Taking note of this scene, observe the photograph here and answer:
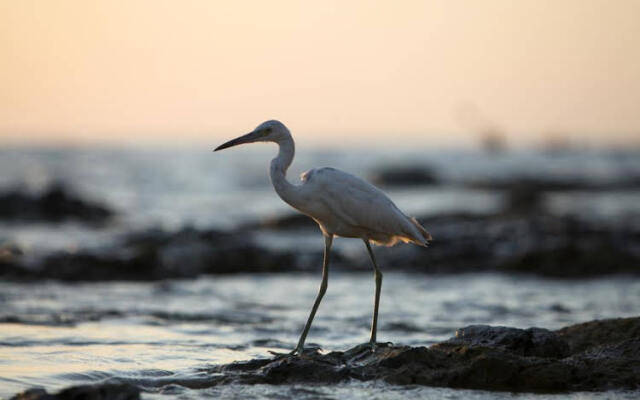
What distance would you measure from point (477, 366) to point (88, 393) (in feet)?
8.75

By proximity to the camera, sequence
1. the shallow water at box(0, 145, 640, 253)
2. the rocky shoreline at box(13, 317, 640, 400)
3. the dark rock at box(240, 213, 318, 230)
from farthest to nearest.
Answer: the dark rock at box(240, 213, 318, 230)
the shallow water at box(0, 145, 640, 253)
the rocky shoreline at box(13, 317, 640, 400)

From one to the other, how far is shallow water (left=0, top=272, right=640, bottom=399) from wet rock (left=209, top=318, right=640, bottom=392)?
0.13m

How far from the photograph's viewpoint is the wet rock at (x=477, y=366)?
605 centimetres

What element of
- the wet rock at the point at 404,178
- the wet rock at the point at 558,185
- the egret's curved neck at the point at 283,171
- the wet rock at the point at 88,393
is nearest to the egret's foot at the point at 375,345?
the egret's curved neck at the point at 283,171

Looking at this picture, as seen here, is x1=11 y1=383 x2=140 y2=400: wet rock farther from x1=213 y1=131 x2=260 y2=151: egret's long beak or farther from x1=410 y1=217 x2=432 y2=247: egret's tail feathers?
x1=410 y1=217 x2=432 y2=247: egret's tail feathers

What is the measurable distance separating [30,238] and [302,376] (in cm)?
1253

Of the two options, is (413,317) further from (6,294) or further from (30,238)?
(30,238)

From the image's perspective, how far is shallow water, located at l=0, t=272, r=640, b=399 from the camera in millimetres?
6449

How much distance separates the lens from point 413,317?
10.1 meters

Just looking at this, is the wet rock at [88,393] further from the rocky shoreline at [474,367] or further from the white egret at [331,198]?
the white egret at [331,198]

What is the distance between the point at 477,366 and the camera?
6.05 meters

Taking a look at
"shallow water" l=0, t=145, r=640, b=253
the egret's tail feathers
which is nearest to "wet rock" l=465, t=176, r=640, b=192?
"shallow water" l=0, t=145, r=640, b=253

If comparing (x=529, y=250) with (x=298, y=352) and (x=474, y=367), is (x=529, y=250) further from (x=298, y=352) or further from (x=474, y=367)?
(x=474, y=367)

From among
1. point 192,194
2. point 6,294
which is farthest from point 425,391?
point 192,194
